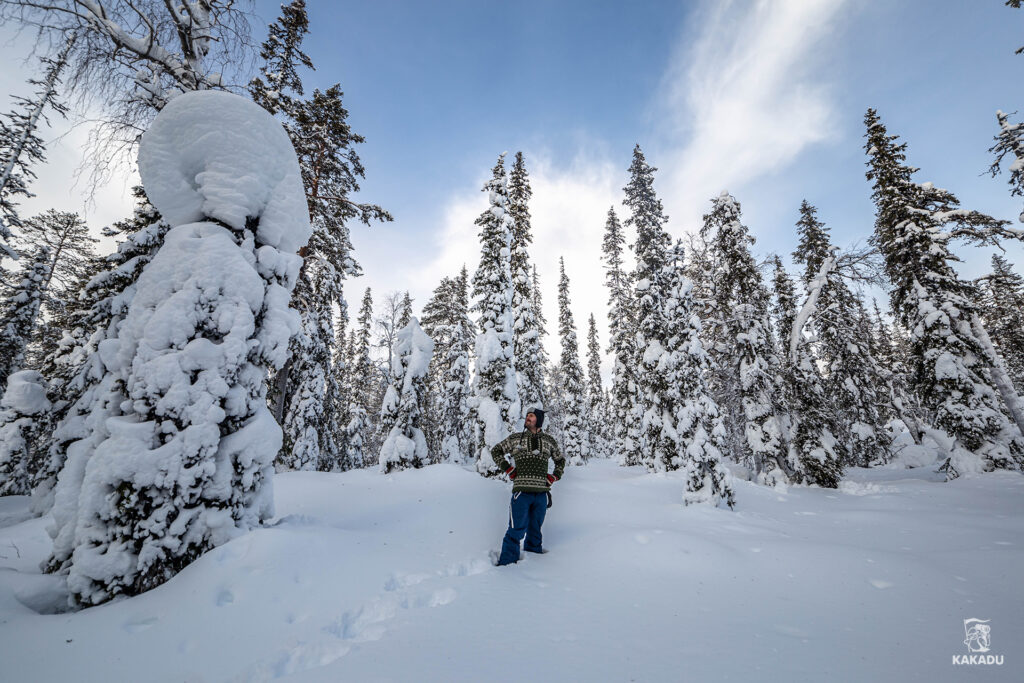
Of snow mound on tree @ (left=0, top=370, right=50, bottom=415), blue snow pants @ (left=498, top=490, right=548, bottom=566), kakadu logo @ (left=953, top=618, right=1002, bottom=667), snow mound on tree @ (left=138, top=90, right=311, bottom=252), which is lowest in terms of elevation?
kakadu logo @ (left=953, top=618, right=1002, bottom=667)

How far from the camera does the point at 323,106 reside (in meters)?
12.8

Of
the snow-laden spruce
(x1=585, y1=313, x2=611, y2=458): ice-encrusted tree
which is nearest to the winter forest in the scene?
the snow-laden spruce

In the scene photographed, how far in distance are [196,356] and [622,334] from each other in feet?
72.6

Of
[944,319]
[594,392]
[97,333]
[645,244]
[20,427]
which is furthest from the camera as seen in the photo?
[594,392]

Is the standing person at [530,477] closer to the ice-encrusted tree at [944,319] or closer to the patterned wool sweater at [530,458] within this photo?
the patterned wool sweater at [530,458]

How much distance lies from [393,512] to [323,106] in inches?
527

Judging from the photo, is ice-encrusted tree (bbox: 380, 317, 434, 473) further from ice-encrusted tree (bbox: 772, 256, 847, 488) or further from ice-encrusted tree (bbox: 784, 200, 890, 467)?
ice-encrusted tree (bbox: 784, 200, 890, 467)

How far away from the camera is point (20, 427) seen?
33.1 feet

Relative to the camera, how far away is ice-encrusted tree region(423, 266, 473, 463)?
22.1 metres

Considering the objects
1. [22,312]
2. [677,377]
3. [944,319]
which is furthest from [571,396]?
[22,312]

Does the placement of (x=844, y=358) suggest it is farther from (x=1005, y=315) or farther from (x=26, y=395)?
(x=26, y=395)

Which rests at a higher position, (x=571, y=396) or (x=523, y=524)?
(x=571, y=396)

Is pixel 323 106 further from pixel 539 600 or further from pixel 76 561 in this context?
pixel 539 600

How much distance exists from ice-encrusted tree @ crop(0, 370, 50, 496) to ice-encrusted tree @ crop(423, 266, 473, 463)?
13.7 meters
